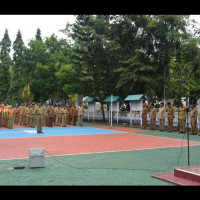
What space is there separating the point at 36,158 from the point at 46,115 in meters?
16.7

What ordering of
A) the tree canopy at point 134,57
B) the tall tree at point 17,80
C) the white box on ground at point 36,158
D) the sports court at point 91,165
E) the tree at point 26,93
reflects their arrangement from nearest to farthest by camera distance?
the sports court at point 91,165, the white box on ground at point 36,158, the tree canopy at point 134,57, the tree at point 26,93, the tall tree at point 17,80

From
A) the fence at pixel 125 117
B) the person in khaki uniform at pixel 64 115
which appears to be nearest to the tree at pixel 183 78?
the fence at pixel 125 117

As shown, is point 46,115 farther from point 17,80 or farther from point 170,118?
point 17,80

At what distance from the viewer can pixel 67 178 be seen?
6.41 m

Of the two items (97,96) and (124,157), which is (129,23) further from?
(124,157)

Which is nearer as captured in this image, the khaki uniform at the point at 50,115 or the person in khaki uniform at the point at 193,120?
the person in khaki uniform at the point at 193,120

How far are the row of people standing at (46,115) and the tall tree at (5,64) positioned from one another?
20.5 m

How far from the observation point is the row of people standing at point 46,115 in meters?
22.7

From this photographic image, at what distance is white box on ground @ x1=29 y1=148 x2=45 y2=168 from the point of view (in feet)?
24.7

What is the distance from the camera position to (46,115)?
945 inches

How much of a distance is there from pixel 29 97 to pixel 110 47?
22.1 metres

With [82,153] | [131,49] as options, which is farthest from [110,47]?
[82,153]

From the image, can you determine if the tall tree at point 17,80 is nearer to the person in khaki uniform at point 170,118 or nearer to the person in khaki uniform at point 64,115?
the person in khaki uniform at point 64,115

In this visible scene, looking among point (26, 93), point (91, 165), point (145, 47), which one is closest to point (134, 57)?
point (145, 47)
